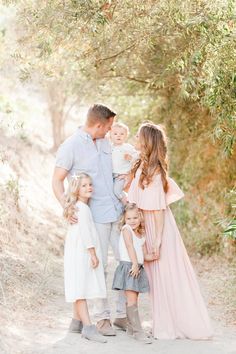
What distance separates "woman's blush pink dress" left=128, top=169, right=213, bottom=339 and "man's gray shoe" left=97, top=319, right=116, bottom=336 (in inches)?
14.5

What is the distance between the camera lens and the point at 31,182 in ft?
45.9

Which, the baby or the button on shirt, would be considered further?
the baby

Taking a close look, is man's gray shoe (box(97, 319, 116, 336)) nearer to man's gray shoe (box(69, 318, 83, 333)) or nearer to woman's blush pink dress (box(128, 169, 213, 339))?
man's gray shoe (box(69, 318, 83, 333))

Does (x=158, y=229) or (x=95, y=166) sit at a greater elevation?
(x=95, y=166)

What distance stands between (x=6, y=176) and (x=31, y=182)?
89.5 inches

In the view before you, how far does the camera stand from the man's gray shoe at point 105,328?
607cm

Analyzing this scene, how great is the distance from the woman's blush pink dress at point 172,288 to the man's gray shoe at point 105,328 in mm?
368

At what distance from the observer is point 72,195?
595 cm

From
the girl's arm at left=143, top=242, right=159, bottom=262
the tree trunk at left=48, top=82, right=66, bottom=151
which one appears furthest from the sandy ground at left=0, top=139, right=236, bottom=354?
the tree trunk at left=48, top=82, right=66, bottom=151

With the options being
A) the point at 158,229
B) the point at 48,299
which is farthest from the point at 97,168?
the point at 48,299

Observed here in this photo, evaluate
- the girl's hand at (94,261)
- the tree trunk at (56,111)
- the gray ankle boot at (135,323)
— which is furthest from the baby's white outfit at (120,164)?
the tree trunk at (56,111)

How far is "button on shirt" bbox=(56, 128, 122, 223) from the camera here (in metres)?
6.01

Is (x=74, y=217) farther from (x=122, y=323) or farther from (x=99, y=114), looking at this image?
(x=122, y=323)

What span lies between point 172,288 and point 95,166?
1.21 metres
